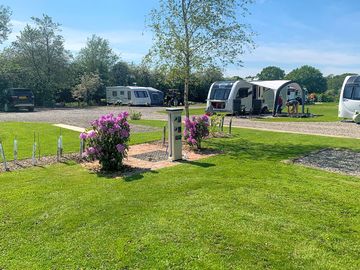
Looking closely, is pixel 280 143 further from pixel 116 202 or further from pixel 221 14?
pixel 116 202

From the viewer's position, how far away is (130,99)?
34969 mm

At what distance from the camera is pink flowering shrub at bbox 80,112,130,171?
636 cm

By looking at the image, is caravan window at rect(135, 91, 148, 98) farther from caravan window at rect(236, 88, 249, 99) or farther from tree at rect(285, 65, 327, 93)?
tree at rect(285, 65, 327, 93)

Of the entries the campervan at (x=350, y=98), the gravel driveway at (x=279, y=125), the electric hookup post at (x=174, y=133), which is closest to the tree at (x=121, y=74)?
the gravel driveway at (x=279, y=125)

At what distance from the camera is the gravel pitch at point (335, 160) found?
6734mm

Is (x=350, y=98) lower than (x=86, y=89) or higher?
lower

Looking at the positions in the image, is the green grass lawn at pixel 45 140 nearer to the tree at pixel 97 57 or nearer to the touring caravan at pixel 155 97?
the touring caravan at pixel 155 97

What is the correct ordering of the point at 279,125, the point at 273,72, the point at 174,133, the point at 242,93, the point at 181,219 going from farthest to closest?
the point at 273,72 < the point at 242,93 < the point at 279,125 < the point at 174,133 < the point at 181,219

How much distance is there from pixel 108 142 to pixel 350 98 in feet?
51.1

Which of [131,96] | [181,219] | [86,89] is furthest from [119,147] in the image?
[86,89]

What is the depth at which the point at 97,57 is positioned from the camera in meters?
46.8

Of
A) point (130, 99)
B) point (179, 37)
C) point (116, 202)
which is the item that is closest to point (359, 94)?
point (179, 37)

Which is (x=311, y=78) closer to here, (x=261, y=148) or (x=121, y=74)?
(x=121, y=74)

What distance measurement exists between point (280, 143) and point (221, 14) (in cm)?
443
